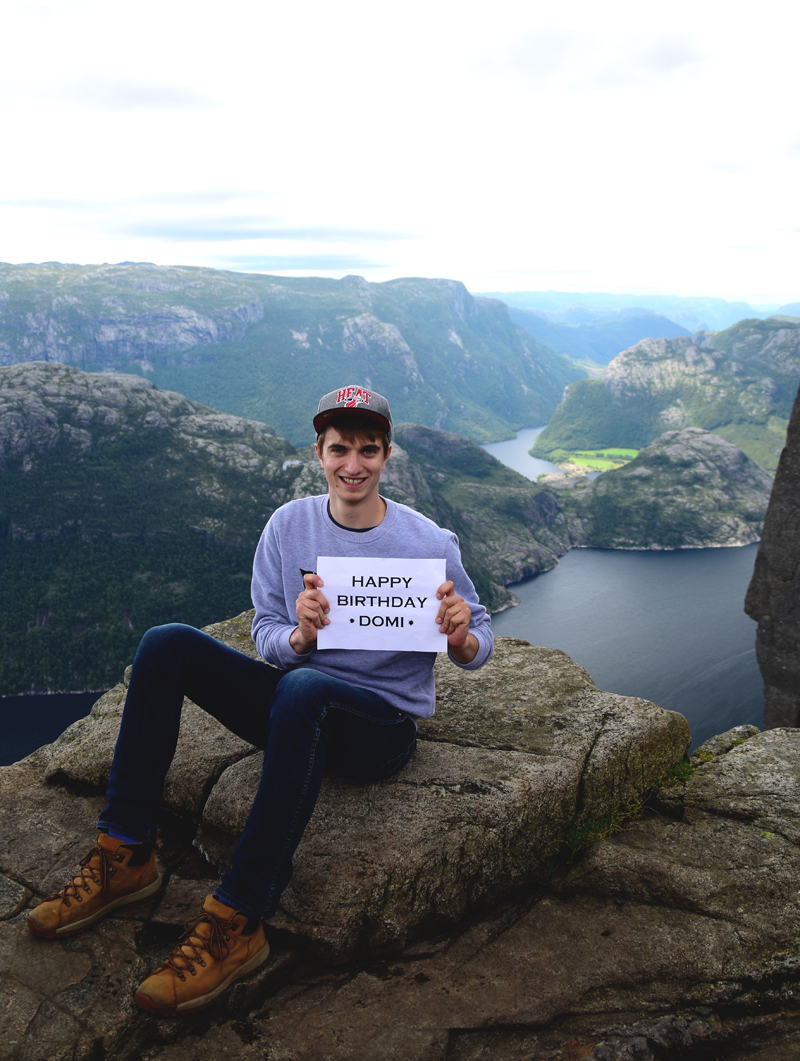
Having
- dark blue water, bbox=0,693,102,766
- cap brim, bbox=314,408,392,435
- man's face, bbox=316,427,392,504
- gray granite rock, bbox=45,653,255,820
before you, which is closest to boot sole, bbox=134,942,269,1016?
gray granite rock, bbox=45,653,255,820

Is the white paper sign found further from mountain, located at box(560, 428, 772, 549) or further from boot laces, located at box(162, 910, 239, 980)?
mountain, located at box(560, 428, 772, 549)

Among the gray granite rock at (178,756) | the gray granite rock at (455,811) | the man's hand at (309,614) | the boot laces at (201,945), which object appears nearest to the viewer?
the boot laces at (201,945)

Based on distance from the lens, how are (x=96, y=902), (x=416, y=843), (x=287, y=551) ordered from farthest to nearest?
(x=287, y=551) < (x=416, y=843) < (x=96, y=902)

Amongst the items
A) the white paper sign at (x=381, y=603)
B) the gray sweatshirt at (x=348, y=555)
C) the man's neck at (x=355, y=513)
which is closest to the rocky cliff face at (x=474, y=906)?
the gray sweatshirt at (x=348, y=555)

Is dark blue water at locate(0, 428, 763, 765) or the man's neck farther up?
the man's neck

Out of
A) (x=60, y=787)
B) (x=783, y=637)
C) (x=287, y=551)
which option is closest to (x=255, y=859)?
(x=287, y=551)

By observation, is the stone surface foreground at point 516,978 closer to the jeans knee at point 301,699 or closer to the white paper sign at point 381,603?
the jeans knee at point 301,699

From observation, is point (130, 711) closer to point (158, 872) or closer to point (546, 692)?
point (158, 872)

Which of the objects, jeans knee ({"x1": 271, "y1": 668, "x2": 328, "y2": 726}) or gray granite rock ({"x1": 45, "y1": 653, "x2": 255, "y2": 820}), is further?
gray granite rock ({"x1": 45, "y1": 653, "x2": 255, "y2": 820})
